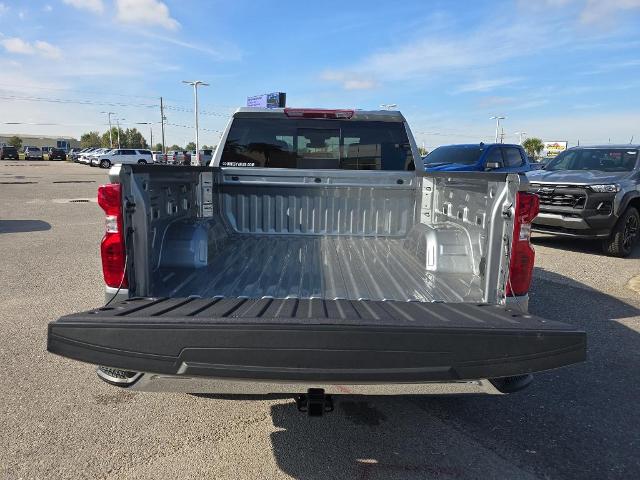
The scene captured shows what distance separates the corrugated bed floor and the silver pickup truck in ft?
0.07

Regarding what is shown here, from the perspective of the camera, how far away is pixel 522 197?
106 inches

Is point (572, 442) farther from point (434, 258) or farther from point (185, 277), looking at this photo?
point (185, 277)

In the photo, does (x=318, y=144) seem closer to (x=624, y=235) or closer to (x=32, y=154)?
(x=624, y=235)

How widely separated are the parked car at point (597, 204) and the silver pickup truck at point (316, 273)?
18.6 ft

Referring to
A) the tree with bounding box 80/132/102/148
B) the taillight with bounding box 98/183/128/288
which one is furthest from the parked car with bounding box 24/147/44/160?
the taillight with bounding box 98/183/128/288

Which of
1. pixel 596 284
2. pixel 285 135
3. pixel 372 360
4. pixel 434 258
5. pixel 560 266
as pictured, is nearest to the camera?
pixel 372 360

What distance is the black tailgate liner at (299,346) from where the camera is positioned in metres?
2.02

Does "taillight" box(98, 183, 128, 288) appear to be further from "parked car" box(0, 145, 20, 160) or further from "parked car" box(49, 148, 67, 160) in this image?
"parked car" box(49, 148, 67, 160)

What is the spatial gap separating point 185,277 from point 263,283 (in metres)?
0.56

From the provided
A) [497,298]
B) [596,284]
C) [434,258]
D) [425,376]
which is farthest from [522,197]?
[596,284]

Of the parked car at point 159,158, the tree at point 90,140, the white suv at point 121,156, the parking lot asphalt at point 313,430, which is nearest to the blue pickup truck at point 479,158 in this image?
the parking lot asphalt at point 313,430

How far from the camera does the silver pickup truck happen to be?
2.04 m

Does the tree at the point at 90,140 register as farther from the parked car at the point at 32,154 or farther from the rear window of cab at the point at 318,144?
the rear window of cab at the point at 318,144

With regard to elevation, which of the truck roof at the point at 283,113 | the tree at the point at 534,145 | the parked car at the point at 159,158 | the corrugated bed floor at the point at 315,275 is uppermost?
the tree at the point at 534,145
